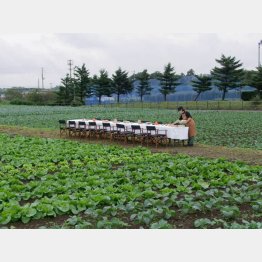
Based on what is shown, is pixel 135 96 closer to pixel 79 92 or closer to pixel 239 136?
pixel 79 92

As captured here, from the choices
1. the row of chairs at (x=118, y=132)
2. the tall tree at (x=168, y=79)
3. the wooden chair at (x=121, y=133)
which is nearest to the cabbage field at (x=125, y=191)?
the row of chairs at (x=118, y=132)

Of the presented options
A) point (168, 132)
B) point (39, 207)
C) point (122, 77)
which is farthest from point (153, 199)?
point (122, 77)

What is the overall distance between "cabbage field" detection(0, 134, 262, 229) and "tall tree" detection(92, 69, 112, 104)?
66.3 m

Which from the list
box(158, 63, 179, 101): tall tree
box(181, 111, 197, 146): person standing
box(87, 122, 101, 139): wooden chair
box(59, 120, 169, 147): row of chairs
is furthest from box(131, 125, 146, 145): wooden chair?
box(158, 63, 179, 101): tall tree

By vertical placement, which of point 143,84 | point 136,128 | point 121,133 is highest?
point 143,84

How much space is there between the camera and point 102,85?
79250 millimetres

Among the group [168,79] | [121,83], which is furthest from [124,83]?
[168,79]

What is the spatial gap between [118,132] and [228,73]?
47.6m

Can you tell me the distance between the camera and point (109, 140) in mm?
18812

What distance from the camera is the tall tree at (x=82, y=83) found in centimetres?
8200

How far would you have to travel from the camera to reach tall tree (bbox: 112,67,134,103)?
257 ft

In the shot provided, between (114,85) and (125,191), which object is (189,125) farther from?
(114,85)

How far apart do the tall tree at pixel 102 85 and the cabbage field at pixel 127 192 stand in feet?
217
